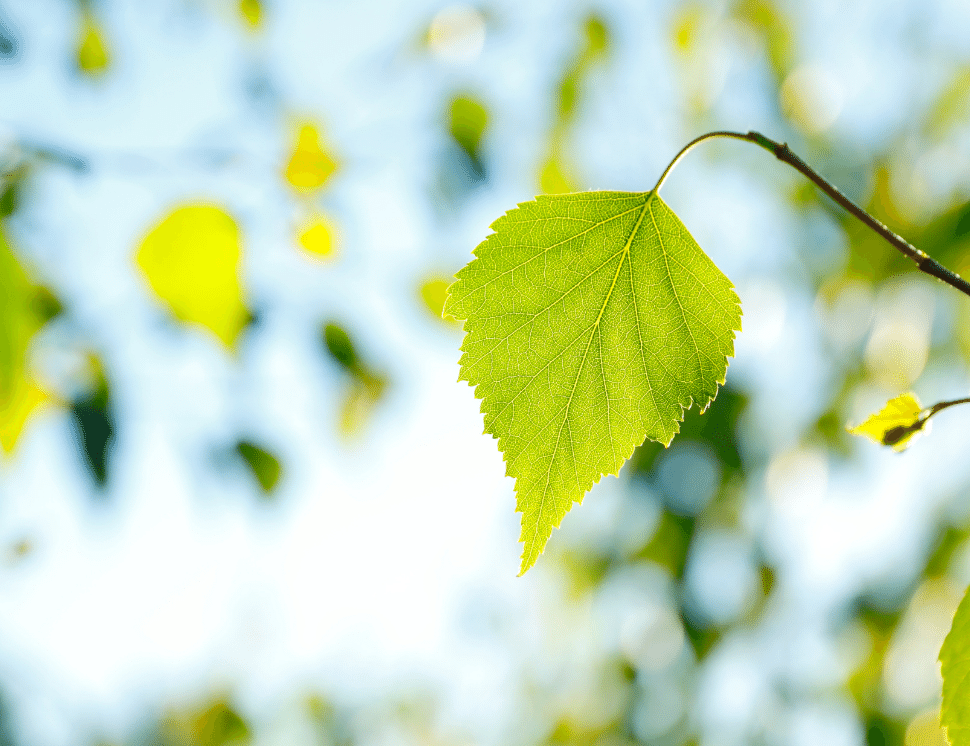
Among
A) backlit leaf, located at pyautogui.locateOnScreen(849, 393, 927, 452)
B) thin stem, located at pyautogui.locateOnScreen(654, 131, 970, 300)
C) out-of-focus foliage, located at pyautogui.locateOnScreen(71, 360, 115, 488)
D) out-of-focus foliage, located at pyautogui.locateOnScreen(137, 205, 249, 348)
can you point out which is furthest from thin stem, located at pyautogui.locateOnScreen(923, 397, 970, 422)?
out-of-focus foliage, located at pyautogui.locateOnScreen(71, 360, 115, 488)

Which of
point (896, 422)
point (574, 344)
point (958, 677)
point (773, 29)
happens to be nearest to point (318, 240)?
point (574, 344)

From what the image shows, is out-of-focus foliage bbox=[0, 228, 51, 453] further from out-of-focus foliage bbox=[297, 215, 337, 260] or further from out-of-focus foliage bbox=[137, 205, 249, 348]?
out-of-focus foliage bbox=[297, 215, 337, 260]

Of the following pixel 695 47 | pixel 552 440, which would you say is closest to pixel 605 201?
pixel 552 440

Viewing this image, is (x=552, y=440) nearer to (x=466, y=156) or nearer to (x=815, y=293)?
(x=466, y=156)

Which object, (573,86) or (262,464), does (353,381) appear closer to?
(262,464)

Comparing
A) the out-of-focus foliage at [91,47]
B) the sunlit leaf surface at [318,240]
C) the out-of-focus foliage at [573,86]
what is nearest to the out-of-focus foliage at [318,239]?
the sunlit leaf surface at [318,240]
